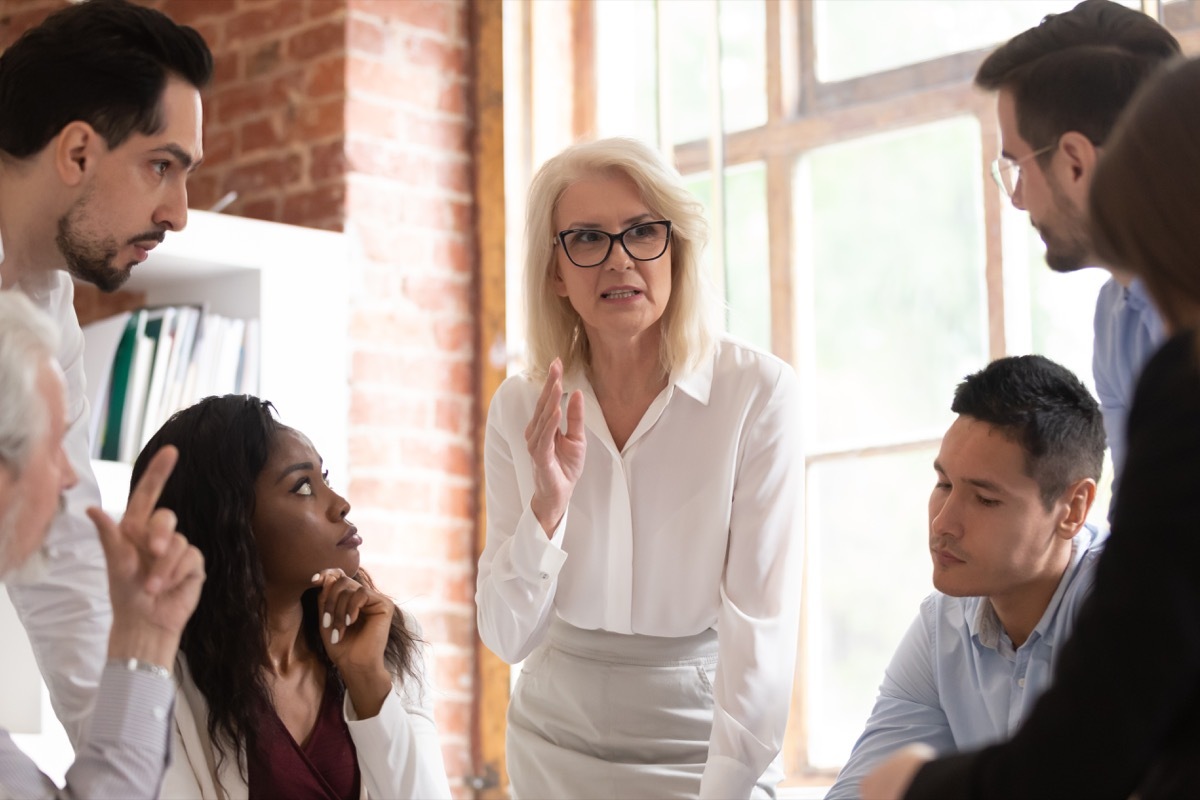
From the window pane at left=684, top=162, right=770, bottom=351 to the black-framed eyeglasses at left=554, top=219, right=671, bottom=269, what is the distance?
3.45 ft

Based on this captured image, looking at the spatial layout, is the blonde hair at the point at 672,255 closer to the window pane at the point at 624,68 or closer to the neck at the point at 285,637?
the neck at the point at 285,637

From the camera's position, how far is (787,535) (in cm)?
227

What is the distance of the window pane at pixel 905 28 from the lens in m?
3.07

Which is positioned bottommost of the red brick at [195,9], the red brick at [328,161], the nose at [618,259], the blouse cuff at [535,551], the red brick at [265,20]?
the blouse cuff at [535,551]

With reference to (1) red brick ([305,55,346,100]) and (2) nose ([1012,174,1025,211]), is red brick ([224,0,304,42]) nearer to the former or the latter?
(1) red brick ([305,55,346,100])

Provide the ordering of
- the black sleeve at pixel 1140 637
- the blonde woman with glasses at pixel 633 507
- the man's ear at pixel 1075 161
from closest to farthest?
the black sleeve at pixel 1140 637 → the man's ear at pixel 1075 161 → the blonde woman with glasses at pixel 633 507

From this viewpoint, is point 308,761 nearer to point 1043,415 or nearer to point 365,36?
point 1043,415

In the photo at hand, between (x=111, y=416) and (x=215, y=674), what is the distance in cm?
139

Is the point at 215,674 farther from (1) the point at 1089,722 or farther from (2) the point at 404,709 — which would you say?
(1) the point at 1089,722

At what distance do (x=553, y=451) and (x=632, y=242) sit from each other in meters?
0.36

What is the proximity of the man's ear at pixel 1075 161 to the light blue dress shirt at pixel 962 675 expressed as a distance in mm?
510

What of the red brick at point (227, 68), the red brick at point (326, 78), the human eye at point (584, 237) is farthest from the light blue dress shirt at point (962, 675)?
the red brick at point (227, 68)

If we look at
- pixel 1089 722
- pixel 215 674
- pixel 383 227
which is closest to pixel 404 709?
pixel 215 674

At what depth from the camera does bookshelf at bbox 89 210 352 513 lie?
3.40 metres
